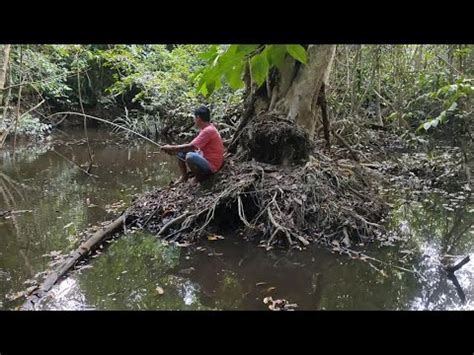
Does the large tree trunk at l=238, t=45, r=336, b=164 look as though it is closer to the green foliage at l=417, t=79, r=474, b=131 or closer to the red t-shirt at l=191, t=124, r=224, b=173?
the red t-shirt at l=191, t=124, r=224, b=173

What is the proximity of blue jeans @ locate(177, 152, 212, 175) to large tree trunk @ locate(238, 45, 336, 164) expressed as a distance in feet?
2.54

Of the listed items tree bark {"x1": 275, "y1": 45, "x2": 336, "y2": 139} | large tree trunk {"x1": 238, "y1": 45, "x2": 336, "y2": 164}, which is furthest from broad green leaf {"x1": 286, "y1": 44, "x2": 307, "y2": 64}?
tree bark {"x1": 275, "y1": 45, "x2": 336, "y2": 139}

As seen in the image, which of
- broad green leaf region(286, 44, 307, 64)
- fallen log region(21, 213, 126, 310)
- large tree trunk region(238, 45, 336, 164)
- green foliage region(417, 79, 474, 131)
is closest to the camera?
broad green leaf region(286, 44, 307, 64)

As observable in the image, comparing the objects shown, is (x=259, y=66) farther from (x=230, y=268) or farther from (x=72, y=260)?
(x=72, y=260)

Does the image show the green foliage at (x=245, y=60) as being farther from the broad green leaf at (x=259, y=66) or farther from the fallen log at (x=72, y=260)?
the fallen log at (x=72, y=260)

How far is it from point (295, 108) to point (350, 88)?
561cm

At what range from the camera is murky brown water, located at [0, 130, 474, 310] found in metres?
4.46

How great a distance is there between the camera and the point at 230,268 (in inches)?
202

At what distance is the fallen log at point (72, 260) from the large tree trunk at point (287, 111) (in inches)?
88.6

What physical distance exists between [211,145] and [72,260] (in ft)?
7.94

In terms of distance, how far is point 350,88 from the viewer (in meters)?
12.1

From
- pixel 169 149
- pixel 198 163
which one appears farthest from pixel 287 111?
pixel 169 149

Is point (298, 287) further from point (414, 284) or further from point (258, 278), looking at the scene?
point (414, 284)
